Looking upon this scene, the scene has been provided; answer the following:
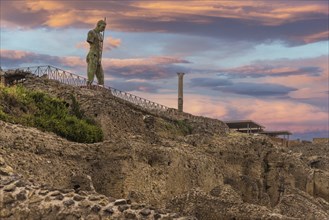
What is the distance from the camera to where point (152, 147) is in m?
23.3

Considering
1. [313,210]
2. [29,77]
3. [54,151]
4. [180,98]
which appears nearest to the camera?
[54,151]

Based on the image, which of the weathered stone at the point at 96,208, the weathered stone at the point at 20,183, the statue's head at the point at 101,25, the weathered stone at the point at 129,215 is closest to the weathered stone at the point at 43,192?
the weathered stone at the point at 20,183

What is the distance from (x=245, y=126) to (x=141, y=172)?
38842mm

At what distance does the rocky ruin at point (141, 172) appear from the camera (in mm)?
12164

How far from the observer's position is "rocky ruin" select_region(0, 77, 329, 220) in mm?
12164

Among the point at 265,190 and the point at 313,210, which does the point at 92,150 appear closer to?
the point at 313,210

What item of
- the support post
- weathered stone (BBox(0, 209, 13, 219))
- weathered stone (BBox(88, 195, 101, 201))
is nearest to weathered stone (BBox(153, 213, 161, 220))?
weathered stone (BBox(88, 195, 101, 201))

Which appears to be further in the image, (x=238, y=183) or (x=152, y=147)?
(x=238, y=183)

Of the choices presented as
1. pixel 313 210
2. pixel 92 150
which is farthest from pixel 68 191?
pixel 313 210

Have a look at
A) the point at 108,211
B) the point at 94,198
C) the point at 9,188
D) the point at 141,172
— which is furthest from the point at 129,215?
the point at 141,172

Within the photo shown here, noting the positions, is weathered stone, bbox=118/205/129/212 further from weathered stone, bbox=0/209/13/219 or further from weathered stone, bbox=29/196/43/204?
weathered stone, bbox=0/209/13/219

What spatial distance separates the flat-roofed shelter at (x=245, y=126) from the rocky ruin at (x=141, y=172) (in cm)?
2181

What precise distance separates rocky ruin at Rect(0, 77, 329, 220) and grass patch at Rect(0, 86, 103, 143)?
915 mm

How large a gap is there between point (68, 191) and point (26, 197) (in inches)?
29.8
